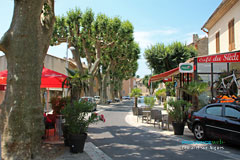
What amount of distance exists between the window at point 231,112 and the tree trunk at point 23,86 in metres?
5.63

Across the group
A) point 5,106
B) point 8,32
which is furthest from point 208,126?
point 8,32

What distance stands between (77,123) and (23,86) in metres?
1.78

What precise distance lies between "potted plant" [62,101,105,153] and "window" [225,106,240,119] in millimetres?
4204

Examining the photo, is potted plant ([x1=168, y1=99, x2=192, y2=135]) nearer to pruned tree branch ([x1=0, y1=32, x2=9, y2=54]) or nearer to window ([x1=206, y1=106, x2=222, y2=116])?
window ([x1=206, y1=106, x2=222, y2=116])

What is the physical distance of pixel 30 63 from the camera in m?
5.61

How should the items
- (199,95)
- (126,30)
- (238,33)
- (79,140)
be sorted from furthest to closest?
1. (126,30)
2. (238,33)
3. (199,95)
4. (79,140)

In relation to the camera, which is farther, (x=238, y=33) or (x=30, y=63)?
(x=238, y=33)

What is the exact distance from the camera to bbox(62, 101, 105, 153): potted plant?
6.28 metres

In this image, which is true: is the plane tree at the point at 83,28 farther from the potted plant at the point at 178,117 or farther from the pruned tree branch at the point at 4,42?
the pruned tree branch at the point at 4,42

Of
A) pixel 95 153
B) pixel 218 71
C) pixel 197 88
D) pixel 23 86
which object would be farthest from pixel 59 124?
pixel 218 71

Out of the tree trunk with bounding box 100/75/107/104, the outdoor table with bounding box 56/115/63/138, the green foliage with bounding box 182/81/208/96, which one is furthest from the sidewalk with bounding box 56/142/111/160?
the tree trunk with bounding box 100/75/107/104

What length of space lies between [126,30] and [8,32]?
76.4ft

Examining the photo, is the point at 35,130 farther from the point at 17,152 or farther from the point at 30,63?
the point at 30,63

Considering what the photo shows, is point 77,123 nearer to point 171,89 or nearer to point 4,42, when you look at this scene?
point 4,42
